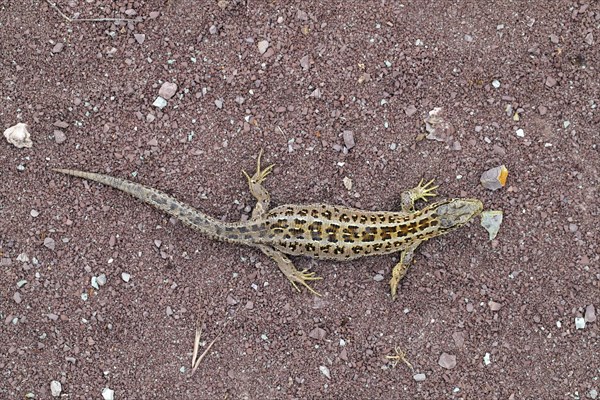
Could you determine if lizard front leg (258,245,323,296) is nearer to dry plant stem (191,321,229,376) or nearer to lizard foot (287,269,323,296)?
lizard foot (287,269,323,296)

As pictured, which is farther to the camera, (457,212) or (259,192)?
(259,192)

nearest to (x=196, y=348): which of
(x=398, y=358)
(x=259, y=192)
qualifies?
(x=259, y=192)

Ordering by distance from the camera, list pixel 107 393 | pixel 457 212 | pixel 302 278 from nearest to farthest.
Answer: pixel 457 212 → pixel 302 278 → pixel 107 393

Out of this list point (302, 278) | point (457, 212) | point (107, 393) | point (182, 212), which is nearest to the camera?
point (457, 212)

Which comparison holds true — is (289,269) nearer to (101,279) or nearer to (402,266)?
(402,266)

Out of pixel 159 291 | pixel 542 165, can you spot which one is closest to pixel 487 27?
pixel 542 165

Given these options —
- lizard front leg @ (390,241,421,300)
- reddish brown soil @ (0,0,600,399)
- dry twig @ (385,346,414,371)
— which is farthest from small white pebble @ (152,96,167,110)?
dry twig @ (385,346,414,371)

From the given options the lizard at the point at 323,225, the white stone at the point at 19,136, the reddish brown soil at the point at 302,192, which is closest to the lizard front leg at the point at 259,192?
the lizard at the point at 323,225
